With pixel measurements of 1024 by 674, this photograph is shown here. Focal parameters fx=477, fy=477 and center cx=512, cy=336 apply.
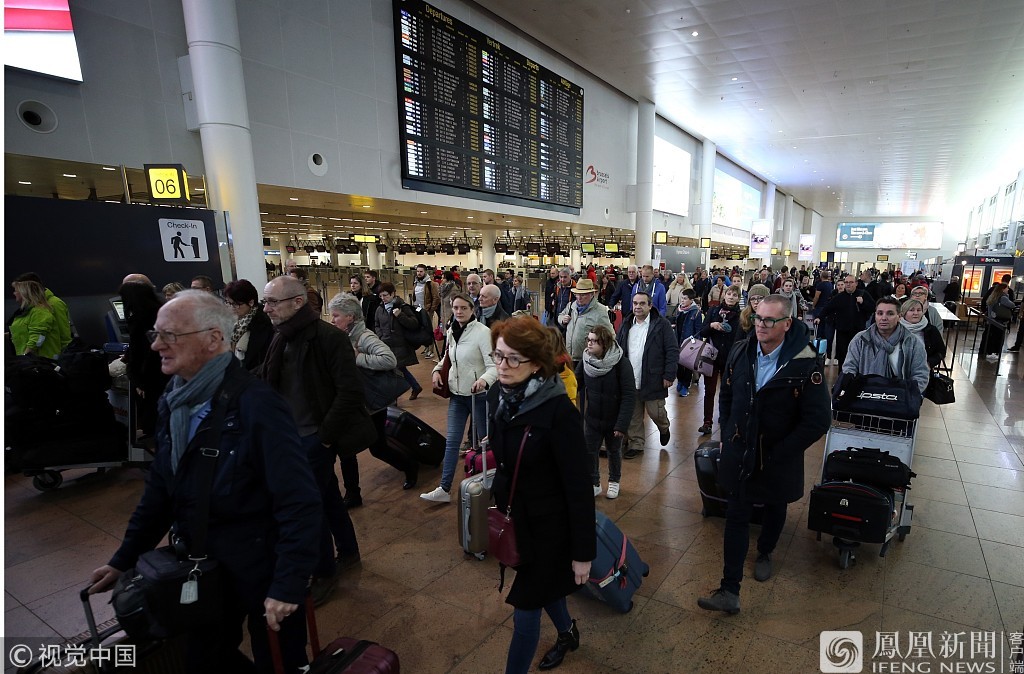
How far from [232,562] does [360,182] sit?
925 cm

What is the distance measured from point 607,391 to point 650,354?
87 cm

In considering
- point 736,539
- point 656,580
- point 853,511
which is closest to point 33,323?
point 656,580

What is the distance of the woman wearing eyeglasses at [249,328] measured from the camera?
133 inches

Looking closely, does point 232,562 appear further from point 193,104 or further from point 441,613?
point 193,104

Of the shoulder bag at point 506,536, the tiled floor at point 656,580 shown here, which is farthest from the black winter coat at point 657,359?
the shoulder bag at point 506,536

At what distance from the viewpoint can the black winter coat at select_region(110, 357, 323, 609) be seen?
67.9 inches

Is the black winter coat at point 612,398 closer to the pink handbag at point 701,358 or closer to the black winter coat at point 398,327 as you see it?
the pink handbag at point 701,358

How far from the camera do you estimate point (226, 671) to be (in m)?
2.01

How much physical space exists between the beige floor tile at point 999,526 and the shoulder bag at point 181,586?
16.3 feet

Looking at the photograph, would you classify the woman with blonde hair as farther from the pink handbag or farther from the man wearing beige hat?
the pink handbag

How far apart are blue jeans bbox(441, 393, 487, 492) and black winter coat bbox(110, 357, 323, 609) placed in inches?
90.9

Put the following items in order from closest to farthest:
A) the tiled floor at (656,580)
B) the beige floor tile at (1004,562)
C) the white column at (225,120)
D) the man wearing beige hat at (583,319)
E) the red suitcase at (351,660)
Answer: the red suitcase at (351,660)
the tiled floor at (656,580)
the beige floor tile at (1004,562)
the man wearing beige hat at (583,319)
the white column at (225,120)

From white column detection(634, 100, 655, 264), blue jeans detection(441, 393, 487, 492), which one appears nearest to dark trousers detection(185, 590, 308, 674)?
blue jeans detection(441, 393, 487, 492)

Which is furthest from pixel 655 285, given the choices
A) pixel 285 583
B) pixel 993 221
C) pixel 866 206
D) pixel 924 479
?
pixel 866 206
